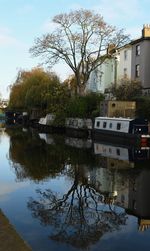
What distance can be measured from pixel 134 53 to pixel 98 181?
108 feet

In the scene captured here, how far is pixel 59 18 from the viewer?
4375cm

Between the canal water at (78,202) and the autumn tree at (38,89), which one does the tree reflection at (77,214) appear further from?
the autumn tree at (38,89)

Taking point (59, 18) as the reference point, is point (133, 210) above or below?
below

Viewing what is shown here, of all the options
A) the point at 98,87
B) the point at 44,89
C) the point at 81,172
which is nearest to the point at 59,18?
the point at 44,89

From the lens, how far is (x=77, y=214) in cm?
1006

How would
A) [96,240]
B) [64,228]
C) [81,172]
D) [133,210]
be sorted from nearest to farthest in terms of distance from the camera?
[96,240] → [64,228] → [133,210] → [81,172]

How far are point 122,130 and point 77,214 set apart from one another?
21.9 meters

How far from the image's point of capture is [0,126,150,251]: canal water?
26.9 ft

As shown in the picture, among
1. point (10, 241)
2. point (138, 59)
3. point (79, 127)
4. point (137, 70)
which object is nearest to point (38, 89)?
point (79, 127)

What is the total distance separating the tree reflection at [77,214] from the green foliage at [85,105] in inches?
1193

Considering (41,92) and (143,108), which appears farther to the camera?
(41,92)

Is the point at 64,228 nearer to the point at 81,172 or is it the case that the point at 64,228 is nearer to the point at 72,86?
the point at 81,172

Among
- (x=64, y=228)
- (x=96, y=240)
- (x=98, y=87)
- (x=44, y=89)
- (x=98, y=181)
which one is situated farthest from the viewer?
(x=98, y=87)

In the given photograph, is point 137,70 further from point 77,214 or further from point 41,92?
point 77,214
